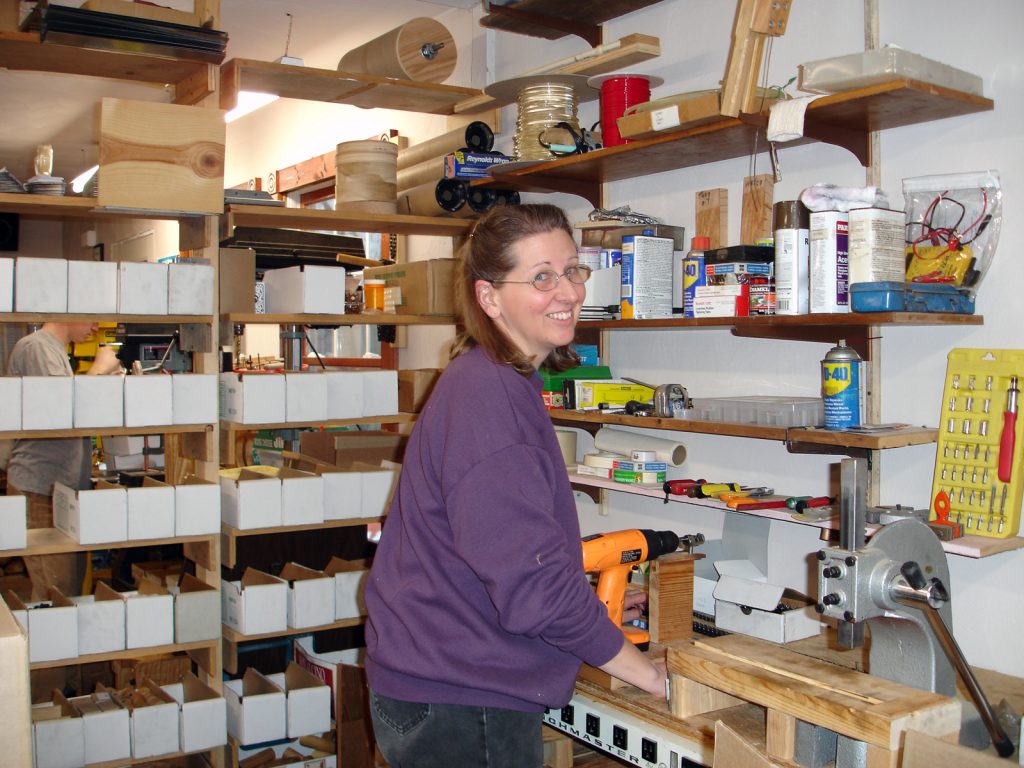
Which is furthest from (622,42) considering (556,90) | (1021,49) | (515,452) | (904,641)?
(904,641)

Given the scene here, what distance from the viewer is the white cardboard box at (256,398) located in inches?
123

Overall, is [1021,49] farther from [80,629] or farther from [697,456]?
[80,629]

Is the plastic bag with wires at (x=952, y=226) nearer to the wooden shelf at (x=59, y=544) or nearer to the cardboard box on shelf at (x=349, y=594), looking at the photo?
the cardboard box on shelf at (x=349, y=594)

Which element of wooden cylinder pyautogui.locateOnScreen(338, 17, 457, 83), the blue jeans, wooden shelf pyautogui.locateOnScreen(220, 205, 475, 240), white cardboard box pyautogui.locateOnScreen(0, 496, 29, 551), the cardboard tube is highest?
wooden cylinder pyautogui.locateOnScreen(338, 17, 457, 83)

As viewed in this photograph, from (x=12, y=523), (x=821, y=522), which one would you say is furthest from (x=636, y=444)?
(x=12, y=523)

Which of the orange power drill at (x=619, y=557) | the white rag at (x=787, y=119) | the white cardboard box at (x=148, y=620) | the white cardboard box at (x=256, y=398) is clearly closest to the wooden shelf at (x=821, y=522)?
the orange power drill at (x=619, y=557)

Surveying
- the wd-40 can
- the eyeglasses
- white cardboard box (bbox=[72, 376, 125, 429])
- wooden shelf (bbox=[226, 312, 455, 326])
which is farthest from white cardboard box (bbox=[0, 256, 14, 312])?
the wd-40 can

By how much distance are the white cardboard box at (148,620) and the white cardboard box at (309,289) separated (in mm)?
1048

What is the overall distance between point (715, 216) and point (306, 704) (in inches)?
79.5

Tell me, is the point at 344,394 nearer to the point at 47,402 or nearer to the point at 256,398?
the point at 256,398

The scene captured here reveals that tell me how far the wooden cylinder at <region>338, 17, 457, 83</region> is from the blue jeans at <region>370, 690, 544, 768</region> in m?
2.48

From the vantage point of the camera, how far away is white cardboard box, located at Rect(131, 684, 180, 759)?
2979mm

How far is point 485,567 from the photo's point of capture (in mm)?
1428

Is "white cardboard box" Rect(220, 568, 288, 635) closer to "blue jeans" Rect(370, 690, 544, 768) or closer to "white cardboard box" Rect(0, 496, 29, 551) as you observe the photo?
"white cardboard box" Rect(0, 496, 29, 551)
